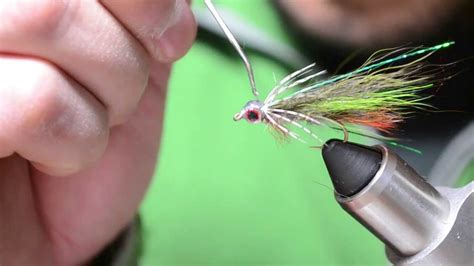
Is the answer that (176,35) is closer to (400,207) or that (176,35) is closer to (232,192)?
(400,207)

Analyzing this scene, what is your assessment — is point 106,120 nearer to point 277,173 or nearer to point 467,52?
point 277,173

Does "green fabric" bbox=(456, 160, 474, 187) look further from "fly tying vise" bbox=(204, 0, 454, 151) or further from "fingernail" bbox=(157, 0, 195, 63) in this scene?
"fingernail" bbox=(157, 0, 195, 63)

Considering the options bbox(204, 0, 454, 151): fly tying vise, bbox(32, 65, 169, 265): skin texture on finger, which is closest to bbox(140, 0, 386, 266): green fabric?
bbox(32, 65, 169, 265): skin texture on finger

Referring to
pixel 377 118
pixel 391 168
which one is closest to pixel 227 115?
pixel 377 118

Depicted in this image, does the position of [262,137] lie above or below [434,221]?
below

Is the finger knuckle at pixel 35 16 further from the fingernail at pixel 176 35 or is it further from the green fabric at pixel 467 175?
the green fabric at pixel 467 175

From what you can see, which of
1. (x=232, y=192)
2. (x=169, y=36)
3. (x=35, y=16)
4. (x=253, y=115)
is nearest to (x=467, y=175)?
(x=232, y=192)
